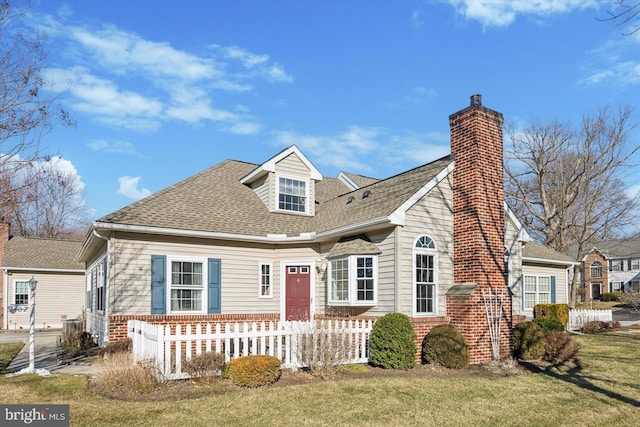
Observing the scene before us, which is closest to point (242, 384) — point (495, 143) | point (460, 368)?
point (460, 368)

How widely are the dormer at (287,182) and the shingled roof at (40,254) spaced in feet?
43.6

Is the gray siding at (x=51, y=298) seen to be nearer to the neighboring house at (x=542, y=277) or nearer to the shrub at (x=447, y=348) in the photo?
the shrub at (x=447, y=348)

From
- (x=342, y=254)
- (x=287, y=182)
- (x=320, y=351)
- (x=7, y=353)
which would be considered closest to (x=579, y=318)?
(x=342, y=254)

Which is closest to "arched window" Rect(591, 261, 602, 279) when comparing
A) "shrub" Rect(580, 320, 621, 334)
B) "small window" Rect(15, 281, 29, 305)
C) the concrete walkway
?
"shrub" Rect(580, 320, 621, 334)

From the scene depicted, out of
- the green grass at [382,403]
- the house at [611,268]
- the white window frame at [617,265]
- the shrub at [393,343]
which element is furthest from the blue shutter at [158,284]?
the white window frame at [617,265]

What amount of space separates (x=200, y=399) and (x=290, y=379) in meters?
2.12

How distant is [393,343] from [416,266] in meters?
2.43

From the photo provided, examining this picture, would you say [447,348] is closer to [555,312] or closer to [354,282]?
[354,282]

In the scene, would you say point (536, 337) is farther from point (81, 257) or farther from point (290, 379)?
point (81, 257)

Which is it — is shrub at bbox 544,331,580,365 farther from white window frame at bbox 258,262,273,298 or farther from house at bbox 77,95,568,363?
white window frame at bbox 258,262,273,298

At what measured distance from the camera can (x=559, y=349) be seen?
11.7 meters

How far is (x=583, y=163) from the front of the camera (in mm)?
30453

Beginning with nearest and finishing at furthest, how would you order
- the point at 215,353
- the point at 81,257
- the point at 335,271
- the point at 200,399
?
the point at 200,399 → the point at 215,353 → the point at 335,271 → the point at 81,257

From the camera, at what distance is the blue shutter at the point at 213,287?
1398cm
